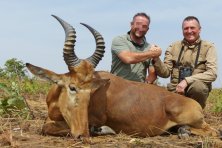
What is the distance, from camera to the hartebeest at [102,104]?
6.65 metres

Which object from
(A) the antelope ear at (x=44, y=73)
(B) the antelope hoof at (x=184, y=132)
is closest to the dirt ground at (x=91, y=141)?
(B) the antelope hoof at (x=184, y=132)

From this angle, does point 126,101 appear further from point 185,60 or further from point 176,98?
point 185,60

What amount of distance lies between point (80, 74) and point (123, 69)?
2.34 meters

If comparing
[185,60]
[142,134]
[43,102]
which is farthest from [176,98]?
[43,102]

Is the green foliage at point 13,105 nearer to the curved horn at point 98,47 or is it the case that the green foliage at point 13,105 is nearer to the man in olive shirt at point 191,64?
the curved horn at point 98,47

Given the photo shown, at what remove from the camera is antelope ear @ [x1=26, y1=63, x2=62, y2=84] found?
22.7 ft

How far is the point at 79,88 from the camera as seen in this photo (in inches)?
261

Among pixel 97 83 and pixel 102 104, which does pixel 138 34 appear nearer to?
pixel 102 104

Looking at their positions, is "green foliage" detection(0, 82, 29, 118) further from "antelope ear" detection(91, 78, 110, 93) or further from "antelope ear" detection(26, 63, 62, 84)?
"antelope ear" detection(91, 78, 110, 93)

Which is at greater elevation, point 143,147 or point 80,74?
point 80,74

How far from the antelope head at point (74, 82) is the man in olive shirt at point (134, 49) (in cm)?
169

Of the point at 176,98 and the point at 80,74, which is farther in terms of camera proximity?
the point at 176,98

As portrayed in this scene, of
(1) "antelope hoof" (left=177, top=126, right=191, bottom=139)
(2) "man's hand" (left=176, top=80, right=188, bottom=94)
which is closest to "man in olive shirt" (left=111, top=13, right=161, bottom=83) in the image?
(2) "man's hand" (left=176, top=80, right=188, bottom=94)

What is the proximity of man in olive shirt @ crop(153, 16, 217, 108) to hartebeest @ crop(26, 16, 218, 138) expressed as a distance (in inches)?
34.5
